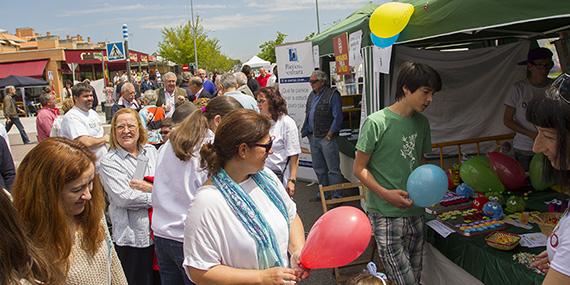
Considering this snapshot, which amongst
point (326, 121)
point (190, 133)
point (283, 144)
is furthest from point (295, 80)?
point (190, 133)

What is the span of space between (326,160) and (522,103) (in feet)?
9.03

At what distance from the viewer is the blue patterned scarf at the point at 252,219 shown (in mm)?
1745

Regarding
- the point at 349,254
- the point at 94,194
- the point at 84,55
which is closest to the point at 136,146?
the point at 94,194

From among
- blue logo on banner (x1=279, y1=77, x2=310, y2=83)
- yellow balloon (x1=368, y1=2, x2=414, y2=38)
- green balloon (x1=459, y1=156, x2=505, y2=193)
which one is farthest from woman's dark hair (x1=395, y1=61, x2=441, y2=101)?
blue logo on banner (x1=279, y1=77, x2=310, y2=83)

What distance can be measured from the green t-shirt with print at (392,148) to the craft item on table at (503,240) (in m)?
0.48

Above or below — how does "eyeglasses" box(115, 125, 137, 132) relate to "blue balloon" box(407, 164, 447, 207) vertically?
above

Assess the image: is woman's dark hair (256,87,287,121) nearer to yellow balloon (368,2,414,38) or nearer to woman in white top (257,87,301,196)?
woman in white top (257,87,301,196)

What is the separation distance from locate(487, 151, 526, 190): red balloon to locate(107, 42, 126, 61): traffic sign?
28.2ft

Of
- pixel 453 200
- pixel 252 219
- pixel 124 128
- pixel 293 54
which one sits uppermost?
pixel 293 54

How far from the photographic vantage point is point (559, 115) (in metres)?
1.54

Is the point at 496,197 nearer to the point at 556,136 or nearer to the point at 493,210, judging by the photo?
the point at 493,210

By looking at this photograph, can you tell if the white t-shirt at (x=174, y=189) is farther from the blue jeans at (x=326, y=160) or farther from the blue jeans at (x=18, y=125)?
the blue jeans at (x=18, y=125)

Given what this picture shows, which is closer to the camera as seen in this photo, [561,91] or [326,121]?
[561,91]

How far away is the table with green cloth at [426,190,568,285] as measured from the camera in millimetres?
2664
